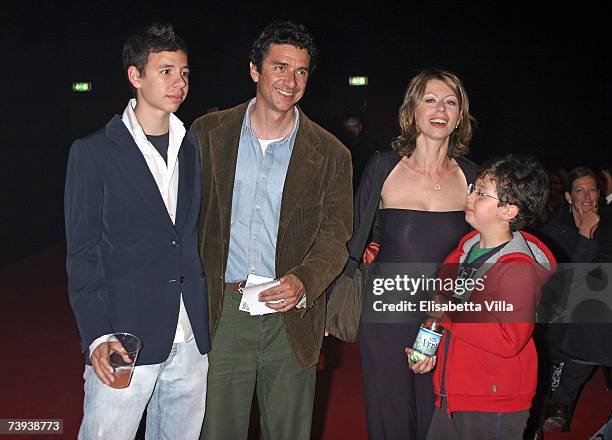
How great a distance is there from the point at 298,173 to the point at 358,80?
8.65 meters

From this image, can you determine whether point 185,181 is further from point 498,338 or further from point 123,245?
point 498,338

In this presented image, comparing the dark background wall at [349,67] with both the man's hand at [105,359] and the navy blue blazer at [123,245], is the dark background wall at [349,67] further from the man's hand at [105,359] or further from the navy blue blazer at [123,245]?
the man's hand at [105,359]

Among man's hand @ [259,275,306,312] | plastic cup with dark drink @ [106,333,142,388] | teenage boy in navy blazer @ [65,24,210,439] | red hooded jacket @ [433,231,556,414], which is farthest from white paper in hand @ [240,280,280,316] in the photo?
red hooded jacket @ [433,231,556,414]

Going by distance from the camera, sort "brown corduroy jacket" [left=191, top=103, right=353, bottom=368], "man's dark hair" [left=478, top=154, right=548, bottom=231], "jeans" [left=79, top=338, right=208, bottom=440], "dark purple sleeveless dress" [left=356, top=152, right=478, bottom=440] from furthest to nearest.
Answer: "dark purple sleeveless dress" [left=356, top=152, right=478, bottom=440] → "brown corduroy jacket" [left=191, top=103, right=353, bottom=368] → "man's dark hair" [left=478, top=154, right=548, bottom=231] → "jeans" [left=79, top=338, right=208, bottom=440]

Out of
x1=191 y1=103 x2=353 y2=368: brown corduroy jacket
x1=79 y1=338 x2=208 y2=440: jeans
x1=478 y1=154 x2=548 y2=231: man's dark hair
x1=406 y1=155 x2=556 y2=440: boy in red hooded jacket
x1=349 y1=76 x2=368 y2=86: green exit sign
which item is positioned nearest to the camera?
x1=79 y1=338 x2=208 y2=440: jeans

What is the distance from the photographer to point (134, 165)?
6.72ft

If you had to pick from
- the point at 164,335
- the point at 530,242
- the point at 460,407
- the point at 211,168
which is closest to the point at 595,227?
the point at 530,242

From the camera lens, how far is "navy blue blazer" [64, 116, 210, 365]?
1.98m

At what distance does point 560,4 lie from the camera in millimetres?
9547

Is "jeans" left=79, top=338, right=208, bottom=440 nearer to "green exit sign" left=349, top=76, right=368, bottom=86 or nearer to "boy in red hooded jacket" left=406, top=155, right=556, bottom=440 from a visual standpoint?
"boy in red hooded jacket" left=406, top=155, right=556, bottom=440

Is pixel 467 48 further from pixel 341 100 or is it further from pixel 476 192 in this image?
pixel 476 192

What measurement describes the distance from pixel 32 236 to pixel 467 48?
248 inches

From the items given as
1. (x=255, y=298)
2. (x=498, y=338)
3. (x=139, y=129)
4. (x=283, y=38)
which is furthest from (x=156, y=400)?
(x=283, y=38)

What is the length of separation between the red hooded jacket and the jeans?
79 centimetres
